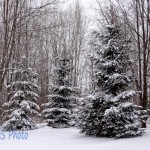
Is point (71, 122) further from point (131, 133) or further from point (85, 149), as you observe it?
point (85, 149)

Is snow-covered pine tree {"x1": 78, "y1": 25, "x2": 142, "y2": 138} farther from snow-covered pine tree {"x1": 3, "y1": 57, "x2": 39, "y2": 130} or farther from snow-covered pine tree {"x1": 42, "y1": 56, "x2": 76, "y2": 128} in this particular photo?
snow-covered pine tree {"x1": 42, "y1": 56, "x2": 76, "y2": 128}

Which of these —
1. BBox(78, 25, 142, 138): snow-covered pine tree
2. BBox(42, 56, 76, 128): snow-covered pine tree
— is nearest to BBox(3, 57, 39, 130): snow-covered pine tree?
BBox(42, 56, 76, 128): snow-covered pine tree

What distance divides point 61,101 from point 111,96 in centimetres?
593

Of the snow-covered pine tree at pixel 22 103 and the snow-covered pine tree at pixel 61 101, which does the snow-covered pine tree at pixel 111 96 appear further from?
the snow-covered pine tree at pixel 61 101

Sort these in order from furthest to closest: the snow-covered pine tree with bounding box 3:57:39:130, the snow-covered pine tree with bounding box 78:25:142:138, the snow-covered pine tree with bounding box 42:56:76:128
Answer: the snow-covered pine tree with bounding box 42:56:76:128, the snow-covered pine tree with bounding box 3:57:39:130, the snow-covered pine tree with bounding box 78:25:142:138

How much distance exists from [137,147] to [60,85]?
28.7 feet

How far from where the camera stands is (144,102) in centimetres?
1065

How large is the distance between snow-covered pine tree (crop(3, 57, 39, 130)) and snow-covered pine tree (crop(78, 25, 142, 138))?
4.11 meters

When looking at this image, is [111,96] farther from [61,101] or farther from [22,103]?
[61,101]

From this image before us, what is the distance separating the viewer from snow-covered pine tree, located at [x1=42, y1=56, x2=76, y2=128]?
1362 centimetres

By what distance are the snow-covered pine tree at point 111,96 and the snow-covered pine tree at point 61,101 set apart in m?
4.58

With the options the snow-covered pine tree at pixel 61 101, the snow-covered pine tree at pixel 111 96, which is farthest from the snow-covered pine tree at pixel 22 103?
the snow-covered pine tree at pixel 111 96

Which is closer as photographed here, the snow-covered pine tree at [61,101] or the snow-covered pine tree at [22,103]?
the snow-covered pine tree at [22,103]

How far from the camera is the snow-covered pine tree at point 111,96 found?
818cm
